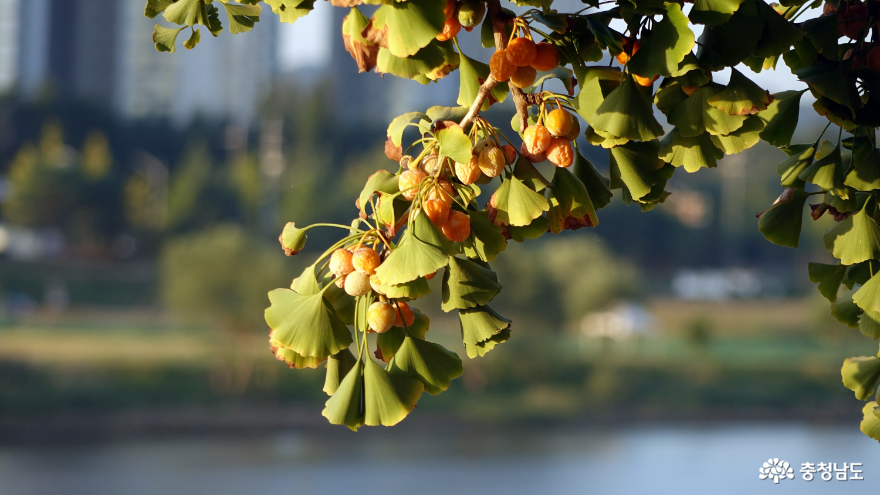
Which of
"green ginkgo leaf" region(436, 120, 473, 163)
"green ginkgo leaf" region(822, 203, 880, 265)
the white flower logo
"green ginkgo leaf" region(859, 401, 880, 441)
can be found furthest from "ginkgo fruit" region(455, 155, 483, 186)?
the white flower logo

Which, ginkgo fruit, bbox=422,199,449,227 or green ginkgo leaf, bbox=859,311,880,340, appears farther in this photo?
green ginkgo leaf, bbox=859,311,880,340

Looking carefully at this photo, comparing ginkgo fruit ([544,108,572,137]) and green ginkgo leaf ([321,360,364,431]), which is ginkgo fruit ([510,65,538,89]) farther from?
green ginkgo leaf ([321,360,364,431])

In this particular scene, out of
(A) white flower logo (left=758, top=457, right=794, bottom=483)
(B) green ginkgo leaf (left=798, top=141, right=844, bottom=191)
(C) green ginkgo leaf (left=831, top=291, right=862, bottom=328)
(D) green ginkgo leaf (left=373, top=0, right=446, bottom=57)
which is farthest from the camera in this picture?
(A) white flower logo (left=758, top=457, right=794, bottom=483)

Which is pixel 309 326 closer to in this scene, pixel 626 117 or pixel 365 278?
pixel 365 278

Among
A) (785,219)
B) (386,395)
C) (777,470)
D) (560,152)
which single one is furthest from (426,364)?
(777,470)

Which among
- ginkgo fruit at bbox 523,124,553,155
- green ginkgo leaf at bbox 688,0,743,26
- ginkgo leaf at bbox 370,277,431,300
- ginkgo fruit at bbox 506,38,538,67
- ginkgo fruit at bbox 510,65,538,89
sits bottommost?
ginkgo leaf at bbox 370,277,431,300

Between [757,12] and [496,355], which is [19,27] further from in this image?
[757,12]

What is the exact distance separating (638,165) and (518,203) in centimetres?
8

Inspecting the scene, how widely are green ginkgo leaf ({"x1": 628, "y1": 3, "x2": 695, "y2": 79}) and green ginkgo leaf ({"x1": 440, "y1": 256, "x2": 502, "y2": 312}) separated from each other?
126mm

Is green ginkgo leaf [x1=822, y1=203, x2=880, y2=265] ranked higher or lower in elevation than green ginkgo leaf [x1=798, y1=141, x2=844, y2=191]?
lower

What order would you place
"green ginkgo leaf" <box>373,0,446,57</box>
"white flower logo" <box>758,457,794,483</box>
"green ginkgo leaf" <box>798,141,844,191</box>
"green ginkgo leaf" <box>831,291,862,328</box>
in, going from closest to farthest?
"green ginkgo leaf" <box>373,0,446,57</box>
"green ginkgo leaf" <box>798,141,844,191</box>
"green ginkgo leaf" <box>831,291,862,328</box>
"white flower logo" <box>758,457,794,483</box>

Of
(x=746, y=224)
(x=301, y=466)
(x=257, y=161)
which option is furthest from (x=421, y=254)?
(x=746, y=224)

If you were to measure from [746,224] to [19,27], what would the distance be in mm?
7908

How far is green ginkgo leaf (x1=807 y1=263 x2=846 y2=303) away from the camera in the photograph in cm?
57
